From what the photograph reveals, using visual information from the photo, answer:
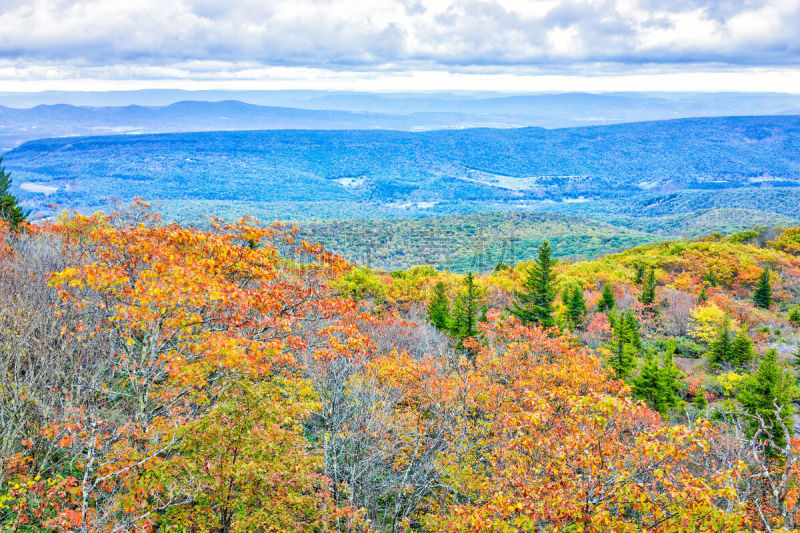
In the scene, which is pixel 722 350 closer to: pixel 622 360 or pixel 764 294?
pixel 622 360

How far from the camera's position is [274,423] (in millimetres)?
11453

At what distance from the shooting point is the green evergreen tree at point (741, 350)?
3959 cm

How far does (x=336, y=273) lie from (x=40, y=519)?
8.87 m

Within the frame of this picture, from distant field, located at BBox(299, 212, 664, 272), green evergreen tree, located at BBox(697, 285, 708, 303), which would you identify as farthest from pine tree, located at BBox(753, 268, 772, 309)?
distant field, located at BBox(299, 212, 664, 272)

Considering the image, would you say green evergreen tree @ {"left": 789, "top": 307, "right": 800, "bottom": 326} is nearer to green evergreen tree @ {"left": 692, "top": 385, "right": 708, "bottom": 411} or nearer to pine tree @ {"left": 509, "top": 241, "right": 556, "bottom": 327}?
green evergreen tree @ {"left": 692, "top": 385, "right": 708, "bottom": 411}

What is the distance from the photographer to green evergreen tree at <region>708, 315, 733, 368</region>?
132 feet

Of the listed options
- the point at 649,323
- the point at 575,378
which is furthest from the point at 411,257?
the point at 575,378

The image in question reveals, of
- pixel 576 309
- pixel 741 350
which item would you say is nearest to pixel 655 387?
pixel 741 350

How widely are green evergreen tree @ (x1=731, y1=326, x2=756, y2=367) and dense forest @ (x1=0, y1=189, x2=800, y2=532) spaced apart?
54.2ft

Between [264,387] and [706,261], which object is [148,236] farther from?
[706,261]

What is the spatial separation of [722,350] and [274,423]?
136ft

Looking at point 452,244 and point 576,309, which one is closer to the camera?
point 576,309

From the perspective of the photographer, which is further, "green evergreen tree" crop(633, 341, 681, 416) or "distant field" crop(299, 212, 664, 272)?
"distant field" crop(299, 212, 664, 272)

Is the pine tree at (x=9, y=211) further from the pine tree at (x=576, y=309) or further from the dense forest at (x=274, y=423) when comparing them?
the pine tree at (x=576, y=309)
